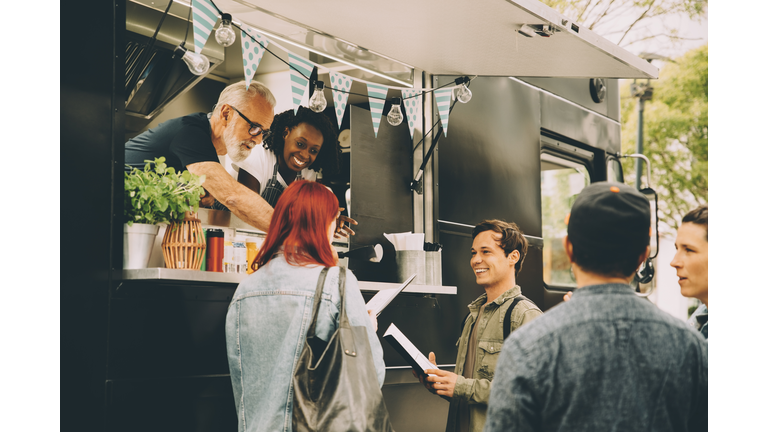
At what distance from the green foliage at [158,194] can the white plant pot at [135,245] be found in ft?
0.14

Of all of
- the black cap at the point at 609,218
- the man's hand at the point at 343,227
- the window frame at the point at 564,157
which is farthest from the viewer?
the window frame at the point at 564,157

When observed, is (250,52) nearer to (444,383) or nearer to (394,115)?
(394,115)

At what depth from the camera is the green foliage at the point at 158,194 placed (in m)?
3.67

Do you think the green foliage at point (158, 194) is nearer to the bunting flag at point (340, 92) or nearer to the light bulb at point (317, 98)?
the light bulb at point (317, 98)

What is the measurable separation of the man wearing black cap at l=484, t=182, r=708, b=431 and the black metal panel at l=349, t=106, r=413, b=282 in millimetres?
3467

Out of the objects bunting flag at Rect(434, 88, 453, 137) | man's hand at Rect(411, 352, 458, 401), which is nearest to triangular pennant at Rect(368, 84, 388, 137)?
bunting flag at Rect(434, 88, 453, 137)

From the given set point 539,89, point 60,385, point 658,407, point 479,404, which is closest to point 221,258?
point 60,385

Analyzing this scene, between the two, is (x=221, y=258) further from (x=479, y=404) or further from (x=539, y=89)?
(x=539, y=89)

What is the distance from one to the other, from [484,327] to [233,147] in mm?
2099

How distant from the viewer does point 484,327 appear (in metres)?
3.61

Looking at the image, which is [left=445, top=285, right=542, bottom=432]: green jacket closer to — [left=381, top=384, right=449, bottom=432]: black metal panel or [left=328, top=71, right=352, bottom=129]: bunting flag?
[left=381, top=384, right=449, bottom=432]: black metal panel

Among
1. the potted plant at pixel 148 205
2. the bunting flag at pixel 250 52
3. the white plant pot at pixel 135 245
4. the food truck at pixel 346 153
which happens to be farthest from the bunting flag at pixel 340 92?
the white plant pot at pixel 135 245

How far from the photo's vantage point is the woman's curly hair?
5016 millimetres

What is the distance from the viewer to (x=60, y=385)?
3.31 m
